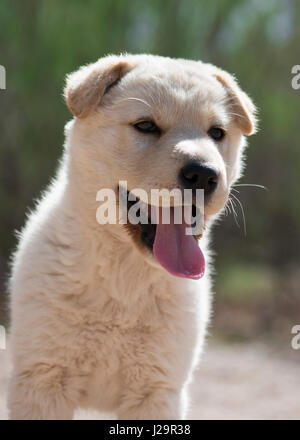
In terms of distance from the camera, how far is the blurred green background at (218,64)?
1004 cm

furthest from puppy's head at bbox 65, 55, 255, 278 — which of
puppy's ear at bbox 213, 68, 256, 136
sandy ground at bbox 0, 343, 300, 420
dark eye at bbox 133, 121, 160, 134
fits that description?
sandy ground at bbox 0, 343, 300, 420

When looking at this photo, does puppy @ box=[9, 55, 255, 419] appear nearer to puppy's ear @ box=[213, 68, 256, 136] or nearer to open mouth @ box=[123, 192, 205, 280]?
open mouth @ box=[123, 192, 205, 280]

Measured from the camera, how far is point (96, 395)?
4.35 meters

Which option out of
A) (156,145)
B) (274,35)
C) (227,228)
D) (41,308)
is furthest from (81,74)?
(227,228)

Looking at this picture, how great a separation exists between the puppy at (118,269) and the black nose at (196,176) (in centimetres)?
7

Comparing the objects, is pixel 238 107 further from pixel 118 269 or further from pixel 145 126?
pixel 118 269

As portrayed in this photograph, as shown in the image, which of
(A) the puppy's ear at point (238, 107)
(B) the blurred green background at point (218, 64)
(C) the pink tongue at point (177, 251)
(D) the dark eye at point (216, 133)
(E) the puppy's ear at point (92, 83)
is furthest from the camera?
(B) the blurred green background at point (218, 64)

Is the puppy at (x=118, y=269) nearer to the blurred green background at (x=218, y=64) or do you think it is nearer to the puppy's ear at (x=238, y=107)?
the puppy's ear at (x=238, y=107)

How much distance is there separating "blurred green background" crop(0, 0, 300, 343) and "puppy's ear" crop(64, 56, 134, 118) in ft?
18.2

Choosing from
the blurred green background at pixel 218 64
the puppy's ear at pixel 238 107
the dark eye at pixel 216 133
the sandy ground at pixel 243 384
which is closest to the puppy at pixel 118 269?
the dark eye at pixel 216 133

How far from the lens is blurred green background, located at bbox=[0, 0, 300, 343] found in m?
10.0

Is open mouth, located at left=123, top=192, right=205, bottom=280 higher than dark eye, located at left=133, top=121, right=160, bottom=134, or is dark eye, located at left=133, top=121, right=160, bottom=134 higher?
dark eye, located at left=133, top=121, right=160, bottom=134

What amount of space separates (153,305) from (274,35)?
768 cm
